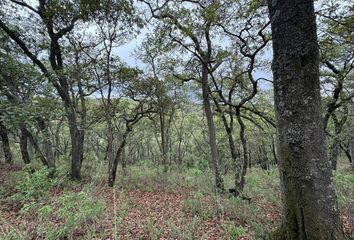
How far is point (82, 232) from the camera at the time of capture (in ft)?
14.3

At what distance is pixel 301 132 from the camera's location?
2273mm

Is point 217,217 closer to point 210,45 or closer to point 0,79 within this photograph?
point 210,45

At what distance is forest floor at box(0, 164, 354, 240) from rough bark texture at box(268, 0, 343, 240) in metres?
1.11

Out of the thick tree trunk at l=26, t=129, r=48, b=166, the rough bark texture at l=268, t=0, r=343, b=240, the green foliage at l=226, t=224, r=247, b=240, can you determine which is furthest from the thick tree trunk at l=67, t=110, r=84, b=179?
the rough bark texture at l=268, t=0, r=343, b=240

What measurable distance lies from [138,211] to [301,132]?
501 cm

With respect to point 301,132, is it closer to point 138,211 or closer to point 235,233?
point 235,233

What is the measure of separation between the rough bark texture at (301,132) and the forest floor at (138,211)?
3.66ft

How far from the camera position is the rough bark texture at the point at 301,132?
2189 mm

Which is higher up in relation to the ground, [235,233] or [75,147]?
[75,147]

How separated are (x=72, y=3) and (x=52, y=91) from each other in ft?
12.3

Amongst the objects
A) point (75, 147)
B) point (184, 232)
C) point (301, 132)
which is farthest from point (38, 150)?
point (301, 132)

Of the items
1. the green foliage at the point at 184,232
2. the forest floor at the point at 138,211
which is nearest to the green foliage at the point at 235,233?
the forest floor at the point at 138,211

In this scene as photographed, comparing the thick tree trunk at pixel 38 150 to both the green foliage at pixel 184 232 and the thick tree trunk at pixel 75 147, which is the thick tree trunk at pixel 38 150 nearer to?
the thick tree trunk at pixel 75 147

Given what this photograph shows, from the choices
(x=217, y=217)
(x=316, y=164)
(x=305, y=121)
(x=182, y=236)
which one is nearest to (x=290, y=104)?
(x=305, y=121)
